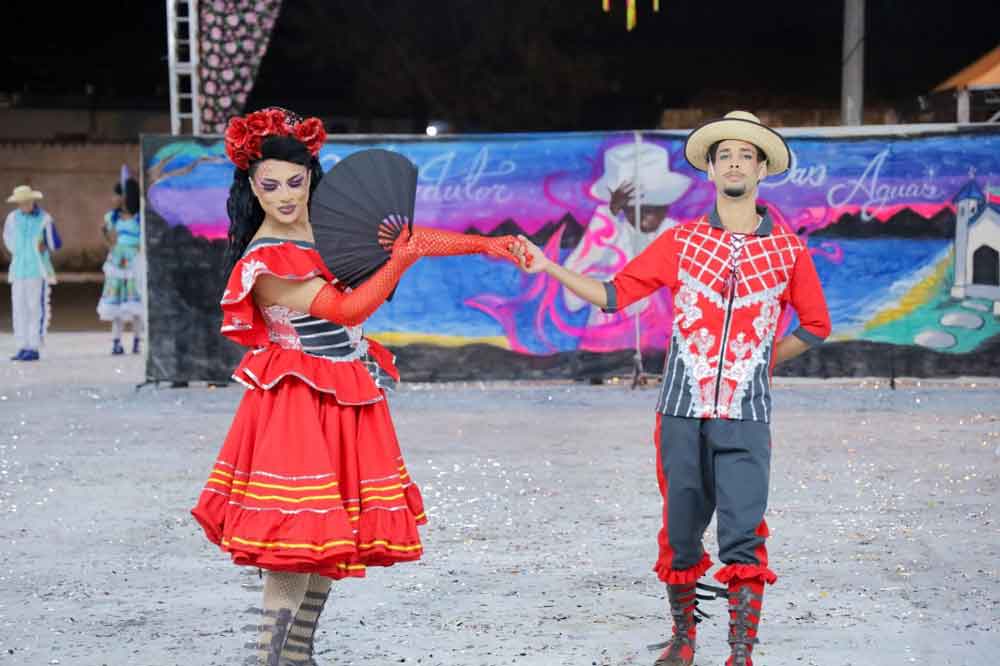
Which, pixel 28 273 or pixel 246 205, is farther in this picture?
pixel 28 273

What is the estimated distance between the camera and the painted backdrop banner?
1288 centimetres

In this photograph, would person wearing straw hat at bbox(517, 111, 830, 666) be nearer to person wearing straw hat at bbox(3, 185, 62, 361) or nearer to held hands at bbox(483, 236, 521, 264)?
held hands at bbox(483, 236, 521, 264)

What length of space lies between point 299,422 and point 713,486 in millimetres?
1410

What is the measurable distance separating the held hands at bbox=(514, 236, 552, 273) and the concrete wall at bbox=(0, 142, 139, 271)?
119 feet

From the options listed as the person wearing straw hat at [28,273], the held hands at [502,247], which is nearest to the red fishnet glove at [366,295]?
the held hands at [502,247]

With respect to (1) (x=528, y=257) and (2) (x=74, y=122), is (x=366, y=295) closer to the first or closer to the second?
(1) (x=528, y=257)

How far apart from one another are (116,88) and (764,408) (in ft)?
157

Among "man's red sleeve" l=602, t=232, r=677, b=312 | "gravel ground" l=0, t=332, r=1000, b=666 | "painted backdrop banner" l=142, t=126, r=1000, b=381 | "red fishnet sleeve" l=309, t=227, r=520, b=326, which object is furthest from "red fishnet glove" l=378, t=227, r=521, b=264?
"painted backdrop banner" l=142, t=126, r=1000, b=381

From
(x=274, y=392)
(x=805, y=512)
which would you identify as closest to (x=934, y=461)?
(x=805, y=512)

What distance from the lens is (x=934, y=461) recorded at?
9.26 meters

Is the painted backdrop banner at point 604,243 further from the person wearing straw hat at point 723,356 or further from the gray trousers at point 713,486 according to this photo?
the gray trousers at point 713,486

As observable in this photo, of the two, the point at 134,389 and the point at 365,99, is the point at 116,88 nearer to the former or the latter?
the point at 365,99

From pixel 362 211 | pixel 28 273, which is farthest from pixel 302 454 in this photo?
pixel 28 273

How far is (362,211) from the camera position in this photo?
15.1ft
